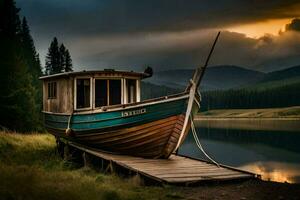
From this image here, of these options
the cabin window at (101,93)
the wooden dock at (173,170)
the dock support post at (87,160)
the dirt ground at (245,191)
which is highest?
the cabin window at (101,93)

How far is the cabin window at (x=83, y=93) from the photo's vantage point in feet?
65.6

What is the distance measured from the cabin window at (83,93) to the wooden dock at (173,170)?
2680 mm

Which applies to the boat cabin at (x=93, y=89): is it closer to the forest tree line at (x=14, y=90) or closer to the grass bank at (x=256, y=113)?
the forest tree line at (x=14, y=90)

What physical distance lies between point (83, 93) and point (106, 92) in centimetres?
108

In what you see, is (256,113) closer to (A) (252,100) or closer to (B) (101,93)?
(A) (252,100)

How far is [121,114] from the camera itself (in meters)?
17.5

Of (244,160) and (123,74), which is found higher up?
(123,74)

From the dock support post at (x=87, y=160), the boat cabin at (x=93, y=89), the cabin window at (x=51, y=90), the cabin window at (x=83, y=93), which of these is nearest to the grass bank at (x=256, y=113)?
the cabin window at (x=51, y=90)

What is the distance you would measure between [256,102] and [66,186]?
536 feet

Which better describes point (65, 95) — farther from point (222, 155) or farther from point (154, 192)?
point (222, 155)

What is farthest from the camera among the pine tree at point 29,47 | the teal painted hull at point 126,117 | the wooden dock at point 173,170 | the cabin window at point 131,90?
the pine tree at point 29,47

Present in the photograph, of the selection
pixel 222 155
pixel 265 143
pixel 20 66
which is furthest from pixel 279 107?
pixel 20 66

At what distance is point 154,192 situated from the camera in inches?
477

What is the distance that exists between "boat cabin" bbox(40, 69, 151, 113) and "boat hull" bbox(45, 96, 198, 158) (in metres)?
1.04
